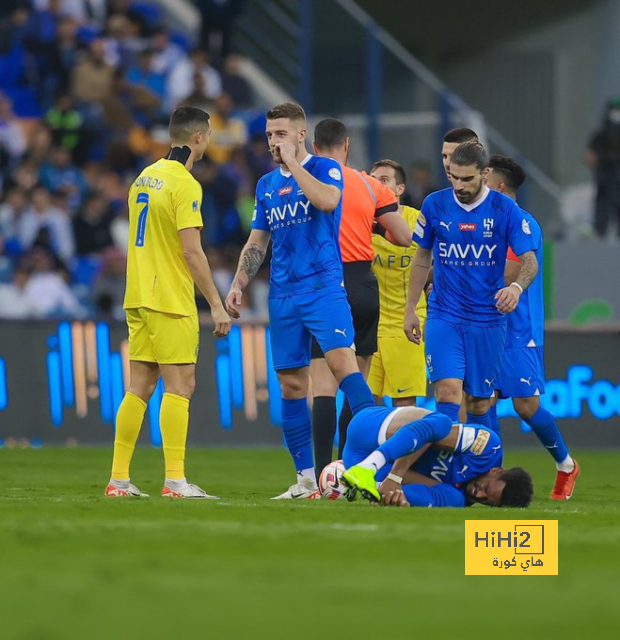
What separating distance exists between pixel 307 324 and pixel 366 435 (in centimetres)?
93

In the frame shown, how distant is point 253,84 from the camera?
2169 centimetres

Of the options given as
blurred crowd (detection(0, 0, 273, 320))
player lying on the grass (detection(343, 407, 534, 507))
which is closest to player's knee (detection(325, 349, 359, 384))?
player lying on the grass (detection(343, 407, 534, 507))

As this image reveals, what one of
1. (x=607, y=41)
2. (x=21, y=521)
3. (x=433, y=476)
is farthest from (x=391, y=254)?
(x=607, y=41)

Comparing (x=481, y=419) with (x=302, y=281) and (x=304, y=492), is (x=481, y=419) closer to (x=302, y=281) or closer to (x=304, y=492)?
(x=304, y=492)

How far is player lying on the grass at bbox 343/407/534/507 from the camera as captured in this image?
7859 millimetres

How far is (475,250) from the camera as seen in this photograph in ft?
30.4

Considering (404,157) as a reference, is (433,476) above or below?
below

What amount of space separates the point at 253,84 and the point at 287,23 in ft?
3.86

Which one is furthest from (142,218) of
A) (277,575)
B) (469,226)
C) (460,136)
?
(277,575)

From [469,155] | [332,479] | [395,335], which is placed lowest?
[332,479]

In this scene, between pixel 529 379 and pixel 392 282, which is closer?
pixel 529 379

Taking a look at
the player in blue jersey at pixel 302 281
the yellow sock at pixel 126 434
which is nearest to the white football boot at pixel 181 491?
the yellow sock at pixel 126 434

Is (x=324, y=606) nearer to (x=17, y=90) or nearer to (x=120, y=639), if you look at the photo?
(x=120, y=639)

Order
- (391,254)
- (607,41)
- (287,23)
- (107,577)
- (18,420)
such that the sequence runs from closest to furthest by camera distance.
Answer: (107,577)
(391,254)
(18,420)
(287,23)
(607,41)
